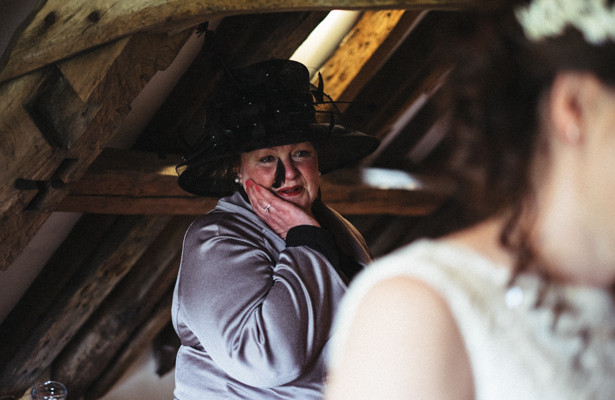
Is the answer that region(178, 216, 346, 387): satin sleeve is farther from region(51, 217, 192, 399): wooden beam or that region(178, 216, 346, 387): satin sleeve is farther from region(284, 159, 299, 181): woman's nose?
region(51, 217, 192, 399): wooden beam

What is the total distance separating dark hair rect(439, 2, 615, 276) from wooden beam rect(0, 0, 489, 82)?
1061 millimetres

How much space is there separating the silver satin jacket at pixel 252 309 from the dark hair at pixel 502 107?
98 centimetres

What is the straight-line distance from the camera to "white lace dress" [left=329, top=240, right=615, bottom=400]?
0.59 metres

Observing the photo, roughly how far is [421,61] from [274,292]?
7.48ft

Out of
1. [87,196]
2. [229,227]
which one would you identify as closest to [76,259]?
[87,196]

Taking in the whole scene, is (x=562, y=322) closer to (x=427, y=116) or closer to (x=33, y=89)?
(x=33, y=89)

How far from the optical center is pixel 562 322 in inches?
24.3

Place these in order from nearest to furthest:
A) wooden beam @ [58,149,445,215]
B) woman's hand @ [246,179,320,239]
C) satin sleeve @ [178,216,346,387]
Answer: satin sleeve @ [178,216,346,387]
woman's hand @ [246,179,320,239]
wooden beam @ [58,149,445,215]

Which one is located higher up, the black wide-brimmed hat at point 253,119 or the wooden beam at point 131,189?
the black wide-brimmed hat at point 253,119

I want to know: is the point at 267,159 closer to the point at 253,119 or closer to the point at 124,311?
the point at 253,119

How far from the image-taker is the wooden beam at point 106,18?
1.69 meters

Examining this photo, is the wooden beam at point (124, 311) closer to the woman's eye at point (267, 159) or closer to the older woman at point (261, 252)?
the older woman at point (261, 252)

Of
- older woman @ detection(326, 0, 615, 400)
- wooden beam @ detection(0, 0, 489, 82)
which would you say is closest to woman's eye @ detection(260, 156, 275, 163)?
wooden beam @ detection(0, 0, 489, 82)

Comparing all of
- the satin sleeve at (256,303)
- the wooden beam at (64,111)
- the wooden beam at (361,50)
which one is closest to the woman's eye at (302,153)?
the satin sleeve at (256,303)
